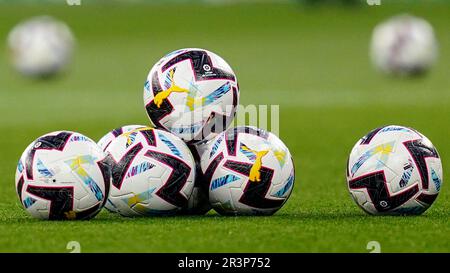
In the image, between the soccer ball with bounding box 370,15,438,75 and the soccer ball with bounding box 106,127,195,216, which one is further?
the soccer ball with bounding box 370,15,438,75

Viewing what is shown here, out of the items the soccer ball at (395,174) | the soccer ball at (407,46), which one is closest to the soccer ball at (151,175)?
the soccer ball at (395,174)

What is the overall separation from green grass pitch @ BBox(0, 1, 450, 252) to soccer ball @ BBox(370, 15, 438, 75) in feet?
1.70

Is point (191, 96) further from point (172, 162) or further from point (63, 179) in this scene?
point (63, 179)

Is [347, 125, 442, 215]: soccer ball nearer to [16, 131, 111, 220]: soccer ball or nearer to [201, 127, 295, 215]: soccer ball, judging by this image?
[201, 127, 295, 215]: soccer ball

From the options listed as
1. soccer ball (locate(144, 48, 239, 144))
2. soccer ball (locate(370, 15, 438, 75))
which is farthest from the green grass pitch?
soccer ball (locate(144, 48, 239, 144))

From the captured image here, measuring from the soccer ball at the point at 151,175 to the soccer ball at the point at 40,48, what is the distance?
24587mm

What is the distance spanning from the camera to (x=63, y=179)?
944 cm

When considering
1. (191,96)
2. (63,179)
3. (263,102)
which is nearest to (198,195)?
(191,96)

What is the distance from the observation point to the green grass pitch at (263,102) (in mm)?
8680

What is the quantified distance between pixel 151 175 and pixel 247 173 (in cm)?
87

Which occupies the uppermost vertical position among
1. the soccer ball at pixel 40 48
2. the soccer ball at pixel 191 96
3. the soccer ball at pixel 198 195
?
the soccer ball at pixel 191 96

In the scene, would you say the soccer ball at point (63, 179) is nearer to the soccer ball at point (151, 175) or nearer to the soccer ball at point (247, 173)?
the soccer ball at point (151, 175)

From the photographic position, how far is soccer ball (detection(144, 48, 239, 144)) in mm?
10000

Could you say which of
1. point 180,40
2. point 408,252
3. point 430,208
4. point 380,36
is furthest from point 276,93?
point 408,252
